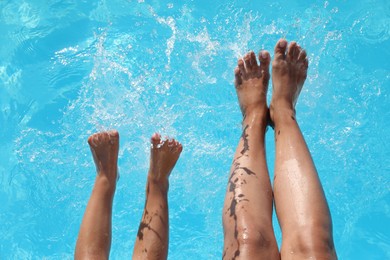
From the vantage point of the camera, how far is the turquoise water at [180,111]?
163 inches

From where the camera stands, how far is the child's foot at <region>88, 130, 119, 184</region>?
2.93 metres

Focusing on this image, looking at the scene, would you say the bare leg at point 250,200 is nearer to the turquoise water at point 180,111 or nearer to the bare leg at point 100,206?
the bare leg at point 100,206

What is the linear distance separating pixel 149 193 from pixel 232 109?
1.67 metres

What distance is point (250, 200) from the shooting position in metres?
2.36

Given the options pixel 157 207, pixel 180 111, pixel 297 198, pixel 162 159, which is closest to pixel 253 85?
pixel 162 159

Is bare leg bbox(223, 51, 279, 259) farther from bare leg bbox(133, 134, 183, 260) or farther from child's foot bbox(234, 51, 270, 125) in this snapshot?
bare leg bbox(133, 134, 183, 260)

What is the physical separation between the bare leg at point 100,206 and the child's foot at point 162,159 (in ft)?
0.70

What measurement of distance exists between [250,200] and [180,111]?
2125mm

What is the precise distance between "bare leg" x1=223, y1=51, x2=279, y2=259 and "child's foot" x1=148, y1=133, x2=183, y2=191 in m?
0.46

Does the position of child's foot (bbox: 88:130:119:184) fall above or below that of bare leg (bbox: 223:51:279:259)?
above

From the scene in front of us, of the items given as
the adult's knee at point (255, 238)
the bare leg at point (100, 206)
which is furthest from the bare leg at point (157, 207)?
the adult's knee at point (255, 238)

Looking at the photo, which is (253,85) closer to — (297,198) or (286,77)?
(286,77)

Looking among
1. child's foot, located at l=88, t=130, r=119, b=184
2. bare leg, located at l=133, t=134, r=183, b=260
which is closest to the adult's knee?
bare leg, located at l=133, t=134, r=183, b=260

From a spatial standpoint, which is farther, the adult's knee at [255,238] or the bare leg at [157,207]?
the bare leg at [157,207]
